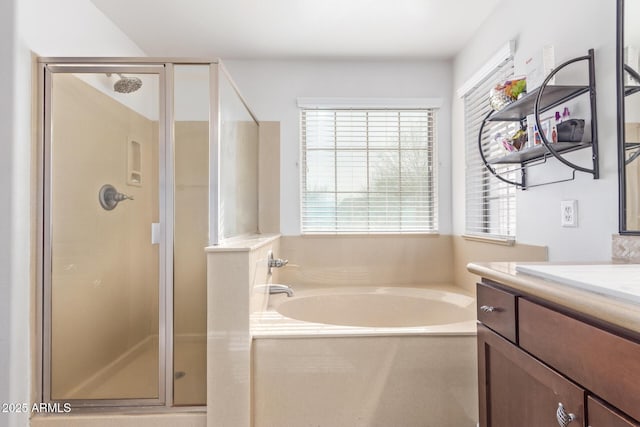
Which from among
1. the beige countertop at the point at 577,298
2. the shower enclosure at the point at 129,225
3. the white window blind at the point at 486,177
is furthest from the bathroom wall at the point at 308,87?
the beige countertop at the point at 577,298

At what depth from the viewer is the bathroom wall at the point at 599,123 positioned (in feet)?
4.17

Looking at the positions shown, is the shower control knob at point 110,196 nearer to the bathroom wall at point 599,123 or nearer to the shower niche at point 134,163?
the shower niche at point 134,163

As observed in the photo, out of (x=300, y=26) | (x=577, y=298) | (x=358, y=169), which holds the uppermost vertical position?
(x=300, y=26)

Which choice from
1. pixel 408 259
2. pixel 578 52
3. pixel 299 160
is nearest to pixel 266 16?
pixel 299 160

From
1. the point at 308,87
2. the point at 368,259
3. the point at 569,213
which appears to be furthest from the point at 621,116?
the point at 308,87

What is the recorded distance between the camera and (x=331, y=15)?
2.13 metres

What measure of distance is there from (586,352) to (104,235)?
1.92 metres

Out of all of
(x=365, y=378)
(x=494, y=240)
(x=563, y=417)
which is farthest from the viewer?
(x=494, y=240)

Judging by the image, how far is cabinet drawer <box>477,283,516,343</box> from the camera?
0.97 m

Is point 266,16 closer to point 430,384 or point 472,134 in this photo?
point 472,134

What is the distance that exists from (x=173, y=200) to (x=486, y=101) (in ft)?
6.48

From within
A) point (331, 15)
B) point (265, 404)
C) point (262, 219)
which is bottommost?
point (265, 404)

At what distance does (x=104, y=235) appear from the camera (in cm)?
174

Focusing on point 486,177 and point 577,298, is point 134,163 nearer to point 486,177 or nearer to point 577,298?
point 577,298
